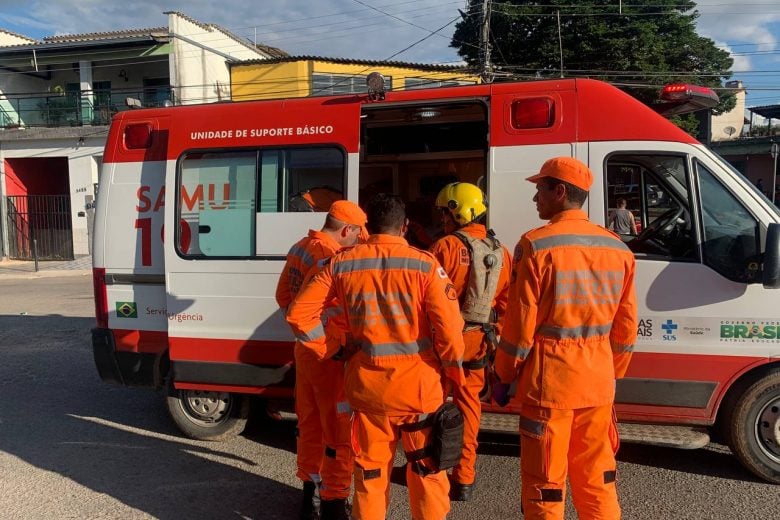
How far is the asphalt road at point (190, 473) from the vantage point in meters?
3.46

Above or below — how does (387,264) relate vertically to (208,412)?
above

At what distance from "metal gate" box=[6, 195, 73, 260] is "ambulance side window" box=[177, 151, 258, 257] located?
18.6 meters

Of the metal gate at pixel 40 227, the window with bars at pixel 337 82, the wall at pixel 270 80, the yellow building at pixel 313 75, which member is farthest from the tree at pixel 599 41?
the metal gate at pixel 40 227

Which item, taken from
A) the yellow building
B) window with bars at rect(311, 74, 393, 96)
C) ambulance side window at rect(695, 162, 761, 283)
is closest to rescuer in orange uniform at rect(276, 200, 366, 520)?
ambulance side window at rect(695, 162, 761, 283)

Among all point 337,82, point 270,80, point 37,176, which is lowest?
point 37,176

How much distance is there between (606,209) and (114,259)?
3555mm

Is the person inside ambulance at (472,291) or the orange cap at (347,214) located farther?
the person inside ambulance at (472,291)

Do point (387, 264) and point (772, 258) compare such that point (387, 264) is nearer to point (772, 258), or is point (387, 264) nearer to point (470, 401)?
point (470, 401)

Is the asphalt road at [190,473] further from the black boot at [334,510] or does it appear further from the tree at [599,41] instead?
the tree at [599,41]

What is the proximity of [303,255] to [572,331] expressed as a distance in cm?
155

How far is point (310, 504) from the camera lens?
3352 mm

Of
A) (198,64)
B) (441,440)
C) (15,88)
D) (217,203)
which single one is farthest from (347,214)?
(15,88)

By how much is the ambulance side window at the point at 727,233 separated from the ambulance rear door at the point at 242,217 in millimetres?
2227

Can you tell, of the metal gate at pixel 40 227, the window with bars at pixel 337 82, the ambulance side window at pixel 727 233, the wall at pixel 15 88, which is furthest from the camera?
the wall at pixel 15 88
